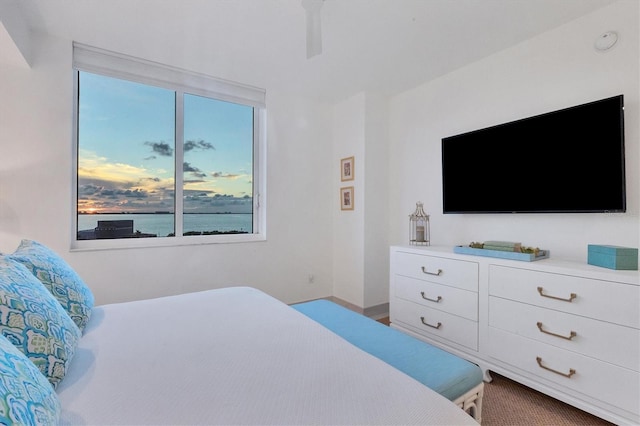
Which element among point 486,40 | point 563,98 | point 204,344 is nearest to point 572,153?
point 563,98

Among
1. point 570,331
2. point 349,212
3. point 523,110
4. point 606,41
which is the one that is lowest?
point 570,331

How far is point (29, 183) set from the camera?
2.24 meters

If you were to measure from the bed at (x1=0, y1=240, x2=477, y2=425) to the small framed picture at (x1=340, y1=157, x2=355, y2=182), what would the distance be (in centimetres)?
232

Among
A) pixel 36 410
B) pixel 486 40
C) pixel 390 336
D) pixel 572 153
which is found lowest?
pixel 390 336

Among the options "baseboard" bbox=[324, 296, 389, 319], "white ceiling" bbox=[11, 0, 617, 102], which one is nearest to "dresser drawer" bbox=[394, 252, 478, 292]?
"baseboard" bbox=[324, 296, 389, 319]

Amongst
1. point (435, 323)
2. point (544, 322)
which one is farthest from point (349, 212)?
point (544, 322)

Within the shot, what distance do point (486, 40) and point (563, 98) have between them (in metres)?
0.69

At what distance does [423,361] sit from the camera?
1274 mm

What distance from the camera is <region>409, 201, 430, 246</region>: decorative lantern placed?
2824 millimetres

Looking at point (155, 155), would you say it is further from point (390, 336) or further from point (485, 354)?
point (485, 354)

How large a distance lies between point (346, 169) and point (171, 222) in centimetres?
191

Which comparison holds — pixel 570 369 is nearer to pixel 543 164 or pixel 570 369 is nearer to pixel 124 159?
pixel 543 164

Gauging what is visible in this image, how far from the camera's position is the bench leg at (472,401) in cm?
118

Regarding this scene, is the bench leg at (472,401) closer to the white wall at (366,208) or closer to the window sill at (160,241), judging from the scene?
the white wall at (366,208)
